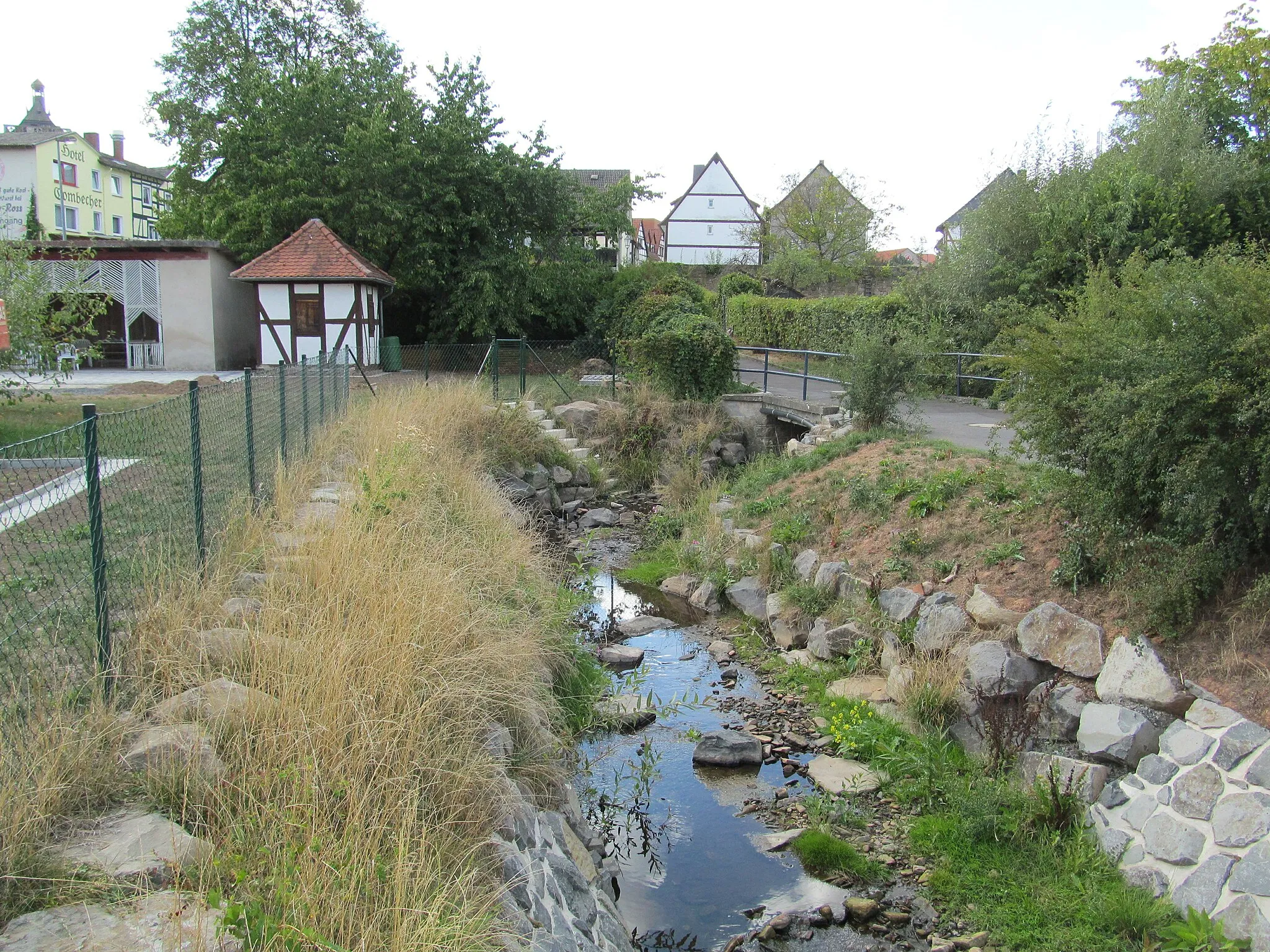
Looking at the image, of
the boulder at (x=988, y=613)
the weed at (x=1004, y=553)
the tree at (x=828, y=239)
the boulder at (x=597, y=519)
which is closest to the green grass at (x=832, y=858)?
the boulder at (x=988, y=613)

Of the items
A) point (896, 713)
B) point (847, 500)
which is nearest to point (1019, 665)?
point (896, 713)

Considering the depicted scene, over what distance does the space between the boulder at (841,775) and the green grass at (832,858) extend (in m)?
0.66

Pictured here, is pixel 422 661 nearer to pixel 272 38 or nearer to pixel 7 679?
pixel 7 679

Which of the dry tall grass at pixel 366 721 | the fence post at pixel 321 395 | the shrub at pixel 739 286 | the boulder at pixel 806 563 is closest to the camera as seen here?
the dry tall grass at pixel 366 721

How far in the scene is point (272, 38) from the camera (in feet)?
93.1

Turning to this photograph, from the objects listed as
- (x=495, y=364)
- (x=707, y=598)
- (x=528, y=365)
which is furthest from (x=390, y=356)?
(x=707, y=598)

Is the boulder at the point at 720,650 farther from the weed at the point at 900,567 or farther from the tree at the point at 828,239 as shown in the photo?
the tree at the point at 828,239

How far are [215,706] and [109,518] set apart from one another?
3419 mm

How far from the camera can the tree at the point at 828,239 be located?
35875 millimetres

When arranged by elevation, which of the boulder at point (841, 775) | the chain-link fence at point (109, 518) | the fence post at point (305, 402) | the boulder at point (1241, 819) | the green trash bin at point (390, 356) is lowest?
the boulder at point (841, 775)

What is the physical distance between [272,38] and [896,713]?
28883mm

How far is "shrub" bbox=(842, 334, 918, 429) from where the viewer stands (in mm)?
12367

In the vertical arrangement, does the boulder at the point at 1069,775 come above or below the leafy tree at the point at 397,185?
below

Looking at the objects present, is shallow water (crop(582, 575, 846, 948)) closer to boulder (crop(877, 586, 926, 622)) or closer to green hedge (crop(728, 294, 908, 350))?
boulder (crop(877, 586, 926, 622))
